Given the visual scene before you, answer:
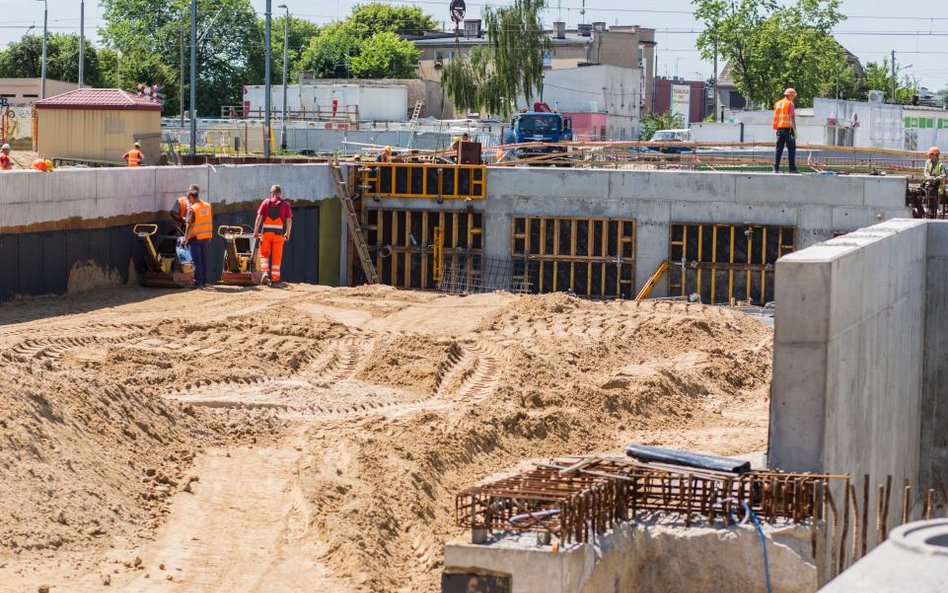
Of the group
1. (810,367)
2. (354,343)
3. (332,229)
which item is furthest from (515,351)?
(332,229)

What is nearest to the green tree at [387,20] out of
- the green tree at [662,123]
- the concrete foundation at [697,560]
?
the green tree at [662,123]

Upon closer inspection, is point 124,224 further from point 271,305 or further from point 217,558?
point 217,558

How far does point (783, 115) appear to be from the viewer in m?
28.6

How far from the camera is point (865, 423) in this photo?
49.7ft

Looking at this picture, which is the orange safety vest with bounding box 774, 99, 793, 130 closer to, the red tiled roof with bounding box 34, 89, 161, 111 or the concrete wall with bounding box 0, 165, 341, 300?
the concrete wall with bounding box 0, 165, 341, 300

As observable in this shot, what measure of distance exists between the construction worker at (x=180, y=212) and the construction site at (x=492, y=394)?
0.73 feet

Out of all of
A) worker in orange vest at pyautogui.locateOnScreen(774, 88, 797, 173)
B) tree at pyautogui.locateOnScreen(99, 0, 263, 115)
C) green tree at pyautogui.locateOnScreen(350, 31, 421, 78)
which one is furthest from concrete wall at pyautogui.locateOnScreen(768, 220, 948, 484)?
green tree at pyautogui.locateOnScreen(350, 31, 421, 78)

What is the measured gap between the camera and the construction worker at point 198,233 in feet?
78.6

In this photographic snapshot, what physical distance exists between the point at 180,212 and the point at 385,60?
79864 mm

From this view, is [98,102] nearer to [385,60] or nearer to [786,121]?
[786,121]

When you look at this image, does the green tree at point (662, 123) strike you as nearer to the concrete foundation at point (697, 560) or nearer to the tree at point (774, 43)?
the tree at point (774, 43)

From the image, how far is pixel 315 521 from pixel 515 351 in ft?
24.6

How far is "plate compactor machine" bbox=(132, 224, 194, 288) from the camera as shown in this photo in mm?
23906

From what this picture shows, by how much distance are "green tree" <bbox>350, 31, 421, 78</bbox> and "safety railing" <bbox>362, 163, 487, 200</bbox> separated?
235 ft
